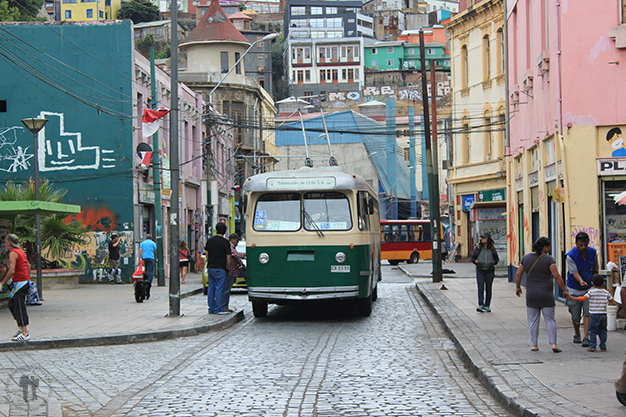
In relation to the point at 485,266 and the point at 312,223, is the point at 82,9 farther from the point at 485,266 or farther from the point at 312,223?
the point at 485,266

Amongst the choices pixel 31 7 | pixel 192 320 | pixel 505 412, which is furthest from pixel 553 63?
pixel 31 7

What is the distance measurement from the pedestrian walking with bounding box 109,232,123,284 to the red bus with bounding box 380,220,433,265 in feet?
67.9

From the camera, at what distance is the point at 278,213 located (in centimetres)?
1598

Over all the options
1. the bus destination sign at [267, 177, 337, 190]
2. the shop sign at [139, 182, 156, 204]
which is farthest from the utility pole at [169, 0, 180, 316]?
the shop sign at [139, 182, 156, 204]

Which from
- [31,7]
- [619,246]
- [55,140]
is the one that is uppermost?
[31,7]

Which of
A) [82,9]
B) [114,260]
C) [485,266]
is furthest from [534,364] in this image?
[82,9]

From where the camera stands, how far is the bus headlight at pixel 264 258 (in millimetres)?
15695

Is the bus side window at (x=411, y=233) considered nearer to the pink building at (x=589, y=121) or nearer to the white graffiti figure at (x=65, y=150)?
the white graffiti figure at (x=65, y=150)

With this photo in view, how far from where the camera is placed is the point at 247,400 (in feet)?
26.6

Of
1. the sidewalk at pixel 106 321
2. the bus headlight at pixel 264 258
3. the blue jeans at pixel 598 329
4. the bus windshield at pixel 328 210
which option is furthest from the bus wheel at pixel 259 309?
the blue jeans at pixel 598 329

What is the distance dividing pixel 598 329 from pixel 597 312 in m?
0.23

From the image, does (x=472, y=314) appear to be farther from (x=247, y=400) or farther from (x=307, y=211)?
(x=247, y=400)

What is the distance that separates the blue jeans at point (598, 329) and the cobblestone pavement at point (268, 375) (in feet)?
5.99

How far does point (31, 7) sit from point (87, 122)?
4950 cm
